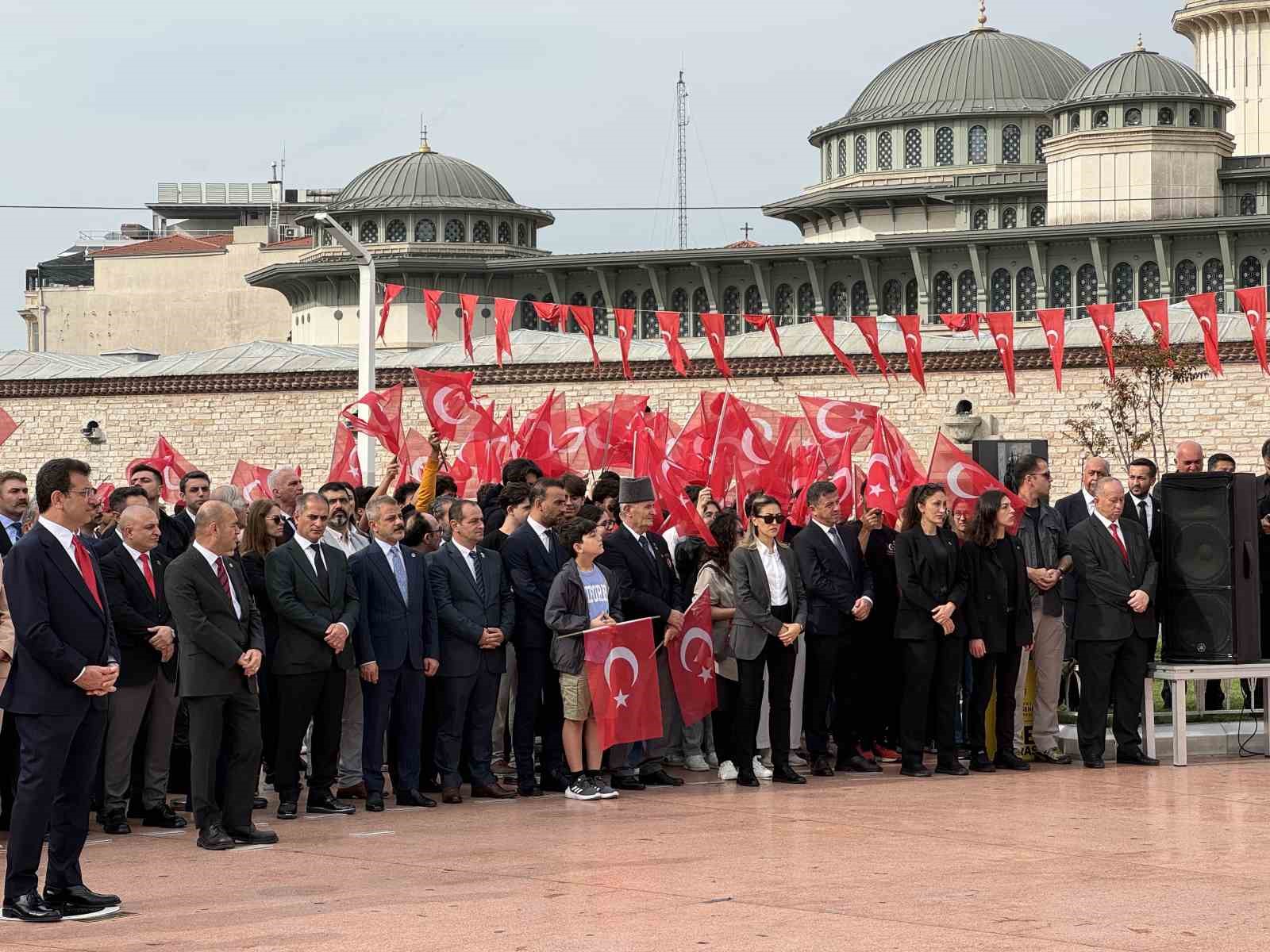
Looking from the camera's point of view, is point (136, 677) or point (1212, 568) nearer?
point (136, 677)

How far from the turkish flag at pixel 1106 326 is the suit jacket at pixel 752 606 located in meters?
17.8

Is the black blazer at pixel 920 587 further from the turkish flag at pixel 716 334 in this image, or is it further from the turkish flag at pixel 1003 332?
the turkish flag at pixel 716 334

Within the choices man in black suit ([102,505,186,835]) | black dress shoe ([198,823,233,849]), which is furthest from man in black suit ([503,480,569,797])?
black dress shoe ([198,823,233,849])

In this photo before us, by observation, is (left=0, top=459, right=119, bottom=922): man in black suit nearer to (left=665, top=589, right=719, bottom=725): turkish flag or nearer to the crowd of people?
the crowd of people

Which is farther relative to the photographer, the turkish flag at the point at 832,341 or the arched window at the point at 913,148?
the arched window at the point at 913,148

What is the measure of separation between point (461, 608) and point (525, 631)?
1.75ft

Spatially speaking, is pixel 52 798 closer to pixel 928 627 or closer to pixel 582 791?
pixel 582 791

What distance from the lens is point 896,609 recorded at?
13.1 meters

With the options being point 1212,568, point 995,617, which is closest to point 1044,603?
point 995,617

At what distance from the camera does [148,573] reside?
35.4 feet

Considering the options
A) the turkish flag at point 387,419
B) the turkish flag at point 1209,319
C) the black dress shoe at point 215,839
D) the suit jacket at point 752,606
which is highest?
the turkish flag at point 1209,319

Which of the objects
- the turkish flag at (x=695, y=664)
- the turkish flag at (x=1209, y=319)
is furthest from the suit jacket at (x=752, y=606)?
the turkish flag at (x=1209, y=319)

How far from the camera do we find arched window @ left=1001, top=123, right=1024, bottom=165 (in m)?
63.3

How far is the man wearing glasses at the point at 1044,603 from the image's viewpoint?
1345 centimetres
